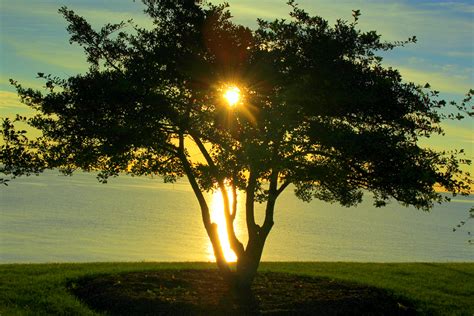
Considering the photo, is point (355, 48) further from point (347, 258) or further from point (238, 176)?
point (347, 258)

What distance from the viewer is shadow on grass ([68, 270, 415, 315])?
56.5 ft

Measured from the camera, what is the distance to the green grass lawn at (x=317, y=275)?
17500 millimetres

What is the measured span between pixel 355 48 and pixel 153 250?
190 feet

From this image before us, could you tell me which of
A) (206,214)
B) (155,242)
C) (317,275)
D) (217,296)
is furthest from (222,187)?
(155,242)

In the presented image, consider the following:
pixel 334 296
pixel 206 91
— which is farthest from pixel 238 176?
pixel 334 296

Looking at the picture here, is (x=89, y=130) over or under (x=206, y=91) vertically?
under

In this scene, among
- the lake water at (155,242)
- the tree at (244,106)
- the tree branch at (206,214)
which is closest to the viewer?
the tree at (244,106)

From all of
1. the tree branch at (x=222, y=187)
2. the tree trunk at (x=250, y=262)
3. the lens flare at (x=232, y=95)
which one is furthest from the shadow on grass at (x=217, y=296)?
the lens flare at (x=232, y=95)

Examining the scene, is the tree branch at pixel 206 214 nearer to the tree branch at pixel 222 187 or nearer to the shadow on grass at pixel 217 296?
the tree branch at pixel 222 187

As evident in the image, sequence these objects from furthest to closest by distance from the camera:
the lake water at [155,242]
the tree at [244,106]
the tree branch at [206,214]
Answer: the lake water at [155,242], the tree branch at [206,214], the tree at [244,106]

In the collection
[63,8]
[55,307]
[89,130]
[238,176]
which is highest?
[63,8]

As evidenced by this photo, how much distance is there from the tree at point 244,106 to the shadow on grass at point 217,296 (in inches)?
134

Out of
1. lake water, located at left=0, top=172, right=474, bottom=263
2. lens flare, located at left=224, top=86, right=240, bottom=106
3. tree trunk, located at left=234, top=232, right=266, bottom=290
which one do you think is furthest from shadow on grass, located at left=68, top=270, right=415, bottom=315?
lake water, located at left=0, top=172, right=474, bottom=263

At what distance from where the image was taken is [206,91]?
17.9 meters
